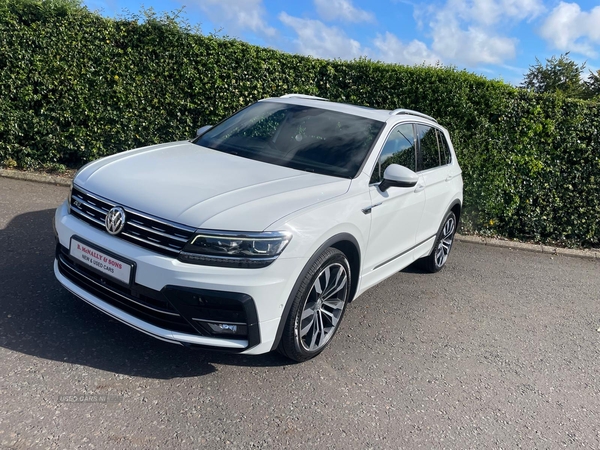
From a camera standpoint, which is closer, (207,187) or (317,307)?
(207,187)

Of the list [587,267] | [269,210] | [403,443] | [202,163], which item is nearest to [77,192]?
[202,163]

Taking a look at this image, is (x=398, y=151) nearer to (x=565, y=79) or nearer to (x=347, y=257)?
(x=347, y=257)

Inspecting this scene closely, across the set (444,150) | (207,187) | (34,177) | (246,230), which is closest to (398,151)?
(444,150)

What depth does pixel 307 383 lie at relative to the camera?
10.6 feet

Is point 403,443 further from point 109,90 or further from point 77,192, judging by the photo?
point 109,90

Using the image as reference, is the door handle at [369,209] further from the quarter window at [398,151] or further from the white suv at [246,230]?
the quarter window at [398,151]

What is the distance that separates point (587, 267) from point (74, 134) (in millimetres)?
7750

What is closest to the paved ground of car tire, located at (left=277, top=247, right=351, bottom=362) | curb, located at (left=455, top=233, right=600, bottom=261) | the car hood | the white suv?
car tire, located at (left=277, top=247, right=351, bottom=362)

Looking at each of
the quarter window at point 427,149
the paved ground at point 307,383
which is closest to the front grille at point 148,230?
the paved ground at point 307,383

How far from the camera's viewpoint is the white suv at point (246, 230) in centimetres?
275

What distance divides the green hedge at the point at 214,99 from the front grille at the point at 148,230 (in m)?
4.80

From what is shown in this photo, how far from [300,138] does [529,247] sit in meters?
5.07

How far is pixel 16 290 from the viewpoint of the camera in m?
3.80

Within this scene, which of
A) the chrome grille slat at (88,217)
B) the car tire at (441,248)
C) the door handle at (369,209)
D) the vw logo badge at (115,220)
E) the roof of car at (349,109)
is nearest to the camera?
the vw logo badge at (115,220)
